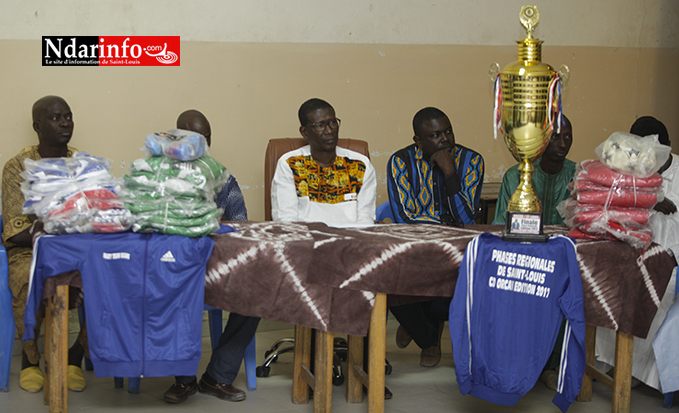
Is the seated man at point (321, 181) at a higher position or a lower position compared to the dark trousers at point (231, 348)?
higher

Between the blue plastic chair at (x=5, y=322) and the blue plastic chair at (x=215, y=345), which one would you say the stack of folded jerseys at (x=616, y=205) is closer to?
the blue plastic chair at (x=215, y=345)

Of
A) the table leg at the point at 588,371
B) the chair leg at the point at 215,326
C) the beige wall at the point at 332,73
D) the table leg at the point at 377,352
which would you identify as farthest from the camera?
the beige wall at the point at 332,73

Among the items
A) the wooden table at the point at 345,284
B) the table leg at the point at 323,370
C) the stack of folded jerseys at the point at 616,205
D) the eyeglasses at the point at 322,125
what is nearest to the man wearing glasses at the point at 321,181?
the eyeglasses at the point at 322,125

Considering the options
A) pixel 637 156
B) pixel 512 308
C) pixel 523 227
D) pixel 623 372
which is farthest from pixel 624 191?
pixel 623 372

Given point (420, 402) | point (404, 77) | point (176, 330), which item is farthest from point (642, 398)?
point (404, 77)

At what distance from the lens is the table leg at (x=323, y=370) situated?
2859 mm

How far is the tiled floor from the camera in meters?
3.15

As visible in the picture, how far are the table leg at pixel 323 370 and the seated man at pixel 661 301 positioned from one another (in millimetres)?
1511

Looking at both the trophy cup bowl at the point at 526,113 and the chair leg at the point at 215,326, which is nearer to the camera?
the trophy cup bowl at the point at 526,113

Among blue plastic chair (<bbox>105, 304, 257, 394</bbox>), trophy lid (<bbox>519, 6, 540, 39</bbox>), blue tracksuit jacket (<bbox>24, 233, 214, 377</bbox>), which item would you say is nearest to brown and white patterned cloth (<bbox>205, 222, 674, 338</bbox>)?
blue tracksuit jacket (<bbox>24, 233, 214, 377</bbox>)

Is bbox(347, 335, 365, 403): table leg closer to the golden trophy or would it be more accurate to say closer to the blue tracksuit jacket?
the blue tracksuit jacket

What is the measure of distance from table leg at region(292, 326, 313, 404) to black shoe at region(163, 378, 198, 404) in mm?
494

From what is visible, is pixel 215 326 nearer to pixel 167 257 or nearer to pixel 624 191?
pixel 167 257

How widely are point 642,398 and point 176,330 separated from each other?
233 centimetres
